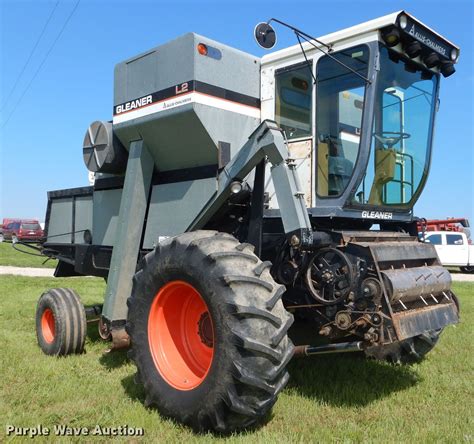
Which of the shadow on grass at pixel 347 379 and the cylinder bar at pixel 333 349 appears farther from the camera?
the shadow on grass at pixel 347 379

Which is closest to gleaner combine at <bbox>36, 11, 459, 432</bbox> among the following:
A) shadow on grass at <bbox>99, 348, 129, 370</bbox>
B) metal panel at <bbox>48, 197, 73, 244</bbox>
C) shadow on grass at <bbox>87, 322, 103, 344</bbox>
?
shadow on grass at <bbox>99, 348, 129, 370</bbox>

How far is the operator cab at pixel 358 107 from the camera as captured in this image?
4555 mm

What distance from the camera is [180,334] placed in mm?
4496

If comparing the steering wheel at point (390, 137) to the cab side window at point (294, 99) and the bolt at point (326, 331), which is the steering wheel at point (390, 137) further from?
the bolt at point (326, 331)

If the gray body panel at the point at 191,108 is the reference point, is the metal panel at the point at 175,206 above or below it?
below

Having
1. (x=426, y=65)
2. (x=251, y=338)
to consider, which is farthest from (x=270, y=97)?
(x=251, y=338)

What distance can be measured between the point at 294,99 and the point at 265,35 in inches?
26.7

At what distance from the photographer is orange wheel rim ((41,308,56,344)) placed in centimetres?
624

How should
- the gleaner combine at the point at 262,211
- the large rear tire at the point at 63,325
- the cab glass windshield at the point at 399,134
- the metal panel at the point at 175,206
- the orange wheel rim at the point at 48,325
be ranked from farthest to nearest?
the orange wheel rim at the point at 48,325, the large rear tire at the point at 63,325, the metal panel at the point at 175,206, the cab glass windshield at the point at 399,134, the gleaner combine at the point at 262,211

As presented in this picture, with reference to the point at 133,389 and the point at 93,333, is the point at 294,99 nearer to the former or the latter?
the point at 133,389

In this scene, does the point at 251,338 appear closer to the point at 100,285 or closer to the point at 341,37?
the point at 341,37

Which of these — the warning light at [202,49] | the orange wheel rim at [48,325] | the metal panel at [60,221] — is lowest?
the orange wheel rim at [48,325]

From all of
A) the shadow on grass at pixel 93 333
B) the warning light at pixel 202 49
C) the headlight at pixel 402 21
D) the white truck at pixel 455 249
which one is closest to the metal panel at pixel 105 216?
the shadow on grass at pixel 93 333

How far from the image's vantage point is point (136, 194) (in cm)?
548
